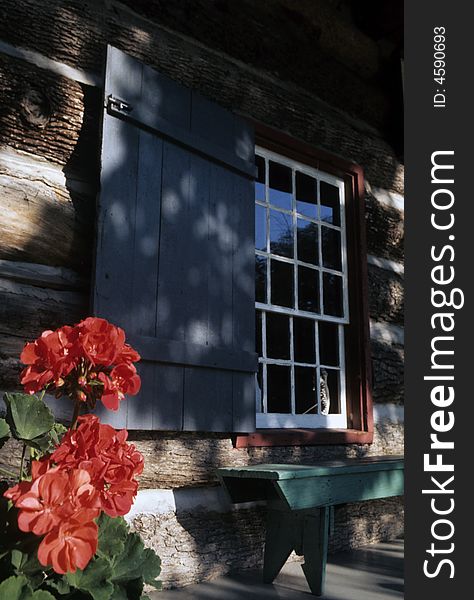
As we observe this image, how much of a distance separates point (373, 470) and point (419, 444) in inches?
23.2

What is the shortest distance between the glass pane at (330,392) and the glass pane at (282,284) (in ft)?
1.93

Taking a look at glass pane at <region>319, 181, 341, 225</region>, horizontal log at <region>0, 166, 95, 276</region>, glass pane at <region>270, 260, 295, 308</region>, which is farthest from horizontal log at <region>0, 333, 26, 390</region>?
glass pane at <region>319, 181, 341, 225</region>

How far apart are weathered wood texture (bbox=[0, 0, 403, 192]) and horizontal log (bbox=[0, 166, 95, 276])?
2.31 ft

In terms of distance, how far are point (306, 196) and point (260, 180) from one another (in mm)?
441

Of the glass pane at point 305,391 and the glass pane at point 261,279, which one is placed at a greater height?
the glass pane at point 261,279

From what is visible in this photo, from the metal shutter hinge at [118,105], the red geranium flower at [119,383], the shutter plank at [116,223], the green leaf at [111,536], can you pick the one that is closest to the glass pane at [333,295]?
the shutter plank at [116,223]

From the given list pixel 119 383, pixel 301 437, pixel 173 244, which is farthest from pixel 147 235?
pixel 301 437

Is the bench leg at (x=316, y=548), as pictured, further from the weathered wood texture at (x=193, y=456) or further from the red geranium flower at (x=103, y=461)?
the red geranium flower at (x=103, y=461)

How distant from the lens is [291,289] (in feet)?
13.5

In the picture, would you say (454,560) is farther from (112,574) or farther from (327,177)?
(327,177)

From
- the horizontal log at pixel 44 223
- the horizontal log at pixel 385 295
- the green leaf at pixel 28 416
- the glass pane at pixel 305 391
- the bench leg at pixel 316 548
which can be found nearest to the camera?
the green leaf at pixel 28 416

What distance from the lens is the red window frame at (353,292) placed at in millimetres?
3988

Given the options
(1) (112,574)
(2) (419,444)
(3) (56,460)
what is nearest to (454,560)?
(2) (419,444)

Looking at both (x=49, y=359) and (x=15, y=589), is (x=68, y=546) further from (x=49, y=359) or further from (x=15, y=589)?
(x=49, y=359)
